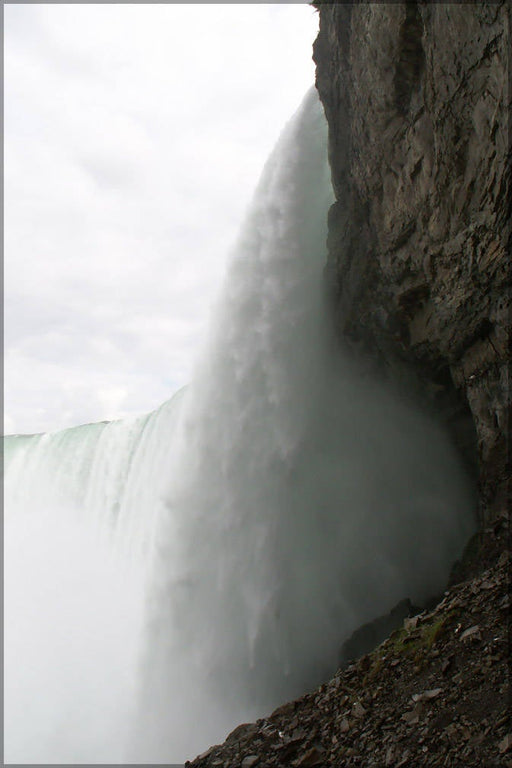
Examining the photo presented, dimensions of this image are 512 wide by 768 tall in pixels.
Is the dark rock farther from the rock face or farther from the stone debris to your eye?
the stone debris

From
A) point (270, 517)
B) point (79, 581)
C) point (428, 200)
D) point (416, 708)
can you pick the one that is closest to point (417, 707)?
point (416, 708)

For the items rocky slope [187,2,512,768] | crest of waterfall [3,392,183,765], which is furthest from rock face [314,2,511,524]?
crest of waterfall [3,392,183,765]

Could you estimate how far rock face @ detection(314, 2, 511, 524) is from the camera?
26.6 feet

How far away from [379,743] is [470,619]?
1967 millimetres

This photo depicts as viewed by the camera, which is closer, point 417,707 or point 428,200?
point 417,707

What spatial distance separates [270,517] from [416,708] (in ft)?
23.8

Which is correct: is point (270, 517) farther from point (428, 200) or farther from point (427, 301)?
point (428, 200)

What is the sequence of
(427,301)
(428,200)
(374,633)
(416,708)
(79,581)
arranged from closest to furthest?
(416,708), (428,200), (374,633), (427,301), (79,581)

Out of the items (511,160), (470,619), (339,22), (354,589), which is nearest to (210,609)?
(354,589)

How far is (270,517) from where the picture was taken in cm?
1285

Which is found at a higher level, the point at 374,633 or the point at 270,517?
the point at 270,517

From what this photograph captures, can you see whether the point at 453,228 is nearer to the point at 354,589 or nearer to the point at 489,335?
the point at 489,335

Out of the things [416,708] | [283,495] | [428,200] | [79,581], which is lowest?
[416,708]

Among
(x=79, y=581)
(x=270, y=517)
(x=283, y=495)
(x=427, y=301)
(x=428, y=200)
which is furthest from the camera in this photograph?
(x=79, y=581)
